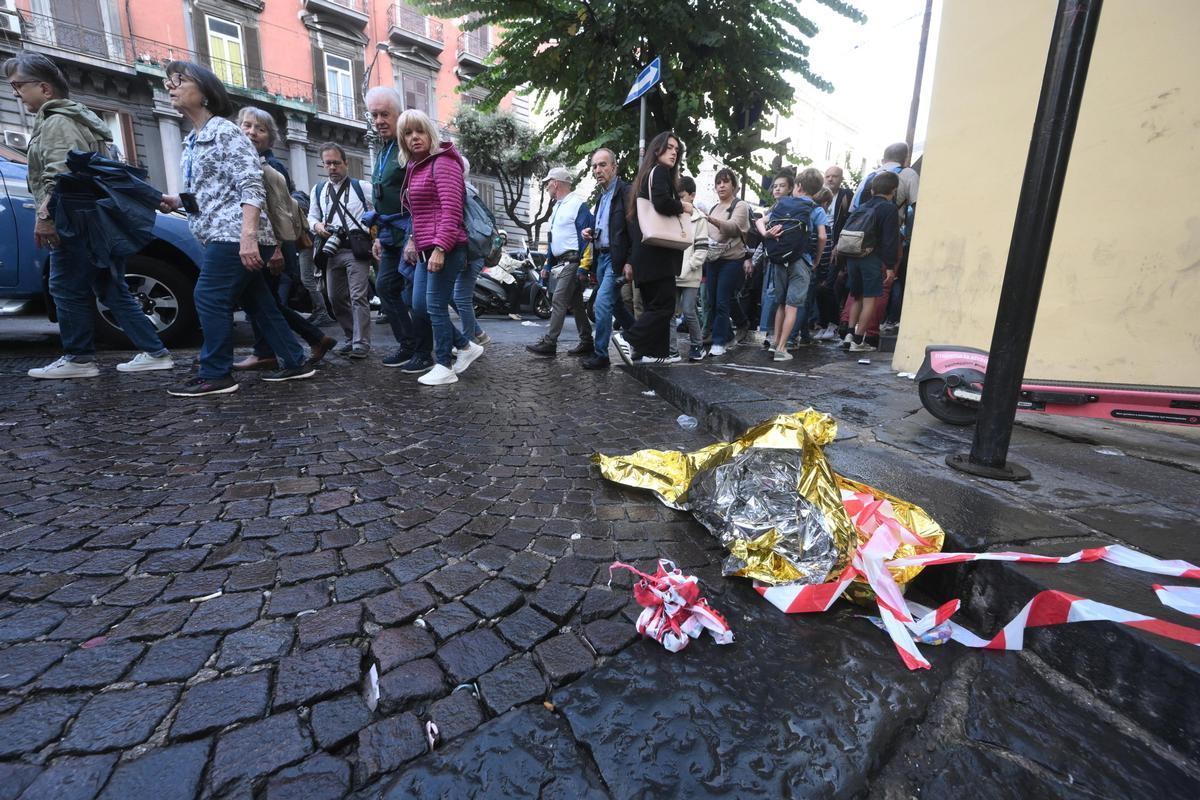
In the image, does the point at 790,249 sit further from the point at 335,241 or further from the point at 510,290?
the point at 510,290

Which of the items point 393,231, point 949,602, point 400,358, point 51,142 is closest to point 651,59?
point 393,231

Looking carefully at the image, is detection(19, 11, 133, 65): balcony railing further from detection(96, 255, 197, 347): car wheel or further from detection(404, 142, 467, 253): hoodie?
detection(404, 142, 467, 253): hoodie

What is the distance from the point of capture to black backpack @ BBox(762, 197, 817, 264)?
200 inches

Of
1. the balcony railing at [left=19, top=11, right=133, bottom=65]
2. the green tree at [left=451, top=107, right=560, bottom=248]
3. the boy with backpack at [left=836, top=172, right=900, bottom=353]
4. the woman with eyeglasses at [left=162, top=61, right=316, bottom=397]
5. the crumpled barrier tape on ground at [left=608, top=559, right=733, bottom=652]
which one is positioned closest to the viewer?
the crumpled barrier tape on ground at [left=608, top=559, right=733, bottom=652]

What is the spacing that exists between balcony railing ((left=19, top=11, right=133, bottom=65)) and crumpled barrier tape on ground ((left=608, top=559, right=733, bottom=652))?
80.6 feet

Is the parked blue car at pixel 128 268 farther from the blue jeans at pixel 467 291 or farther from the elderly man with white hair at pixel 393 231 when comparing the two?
the blue jeans at pixel 467 291

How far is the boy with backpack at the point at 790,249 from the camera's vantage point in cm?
510

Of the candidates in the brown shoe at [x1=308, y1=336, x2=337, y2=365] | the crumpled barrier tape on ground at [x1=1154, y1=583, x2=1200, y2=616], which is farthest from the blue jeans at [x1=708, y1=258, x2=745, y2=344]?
the crumpled barrier tape on ground at [x1=1154, y1=583, x2=1200, y2=616]

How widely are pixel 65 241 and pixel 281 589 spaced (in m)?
3.62

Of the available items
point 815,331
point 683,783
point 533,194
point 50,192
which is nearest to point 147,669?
point 683,783

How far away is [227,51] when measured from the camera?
65.2 feet

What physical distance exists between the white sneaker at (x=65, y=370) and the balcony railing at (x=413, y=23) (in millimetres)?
24347

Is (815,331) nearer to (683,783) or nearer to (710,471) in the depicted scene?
(710,471)

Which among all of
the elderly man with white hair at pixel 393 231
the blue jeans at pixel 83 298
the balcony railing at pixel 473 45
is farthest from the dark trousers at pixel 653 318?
the balcony railing at pixel 473 45
